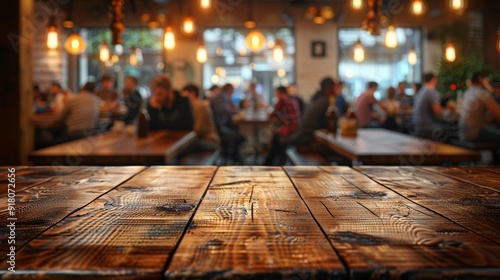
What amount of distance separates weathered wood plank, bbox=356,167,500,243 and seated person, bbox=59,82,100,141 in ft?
15.3

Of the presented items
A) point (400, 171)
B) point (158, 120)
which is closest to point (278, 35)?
point (158, 120)

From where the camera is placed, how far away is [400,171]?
1.96 metres

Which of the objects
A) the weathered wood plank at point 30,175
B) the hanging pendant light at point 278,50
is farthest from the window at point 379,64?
the weathered wood plank at point 30,175

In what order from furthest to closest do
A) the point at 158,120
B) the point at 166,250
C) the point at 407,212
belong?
the point at 158,120, the point at 407,212, the point at 166,250

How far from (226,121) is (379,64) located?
5.47 m

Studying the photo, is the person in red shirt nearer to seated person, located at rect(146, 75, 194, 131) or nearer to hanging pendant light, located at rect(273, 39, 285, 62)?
seated person, located at rect(146, 75, 194, 131)

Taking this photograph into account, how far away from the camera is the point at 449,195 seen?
4.67ft

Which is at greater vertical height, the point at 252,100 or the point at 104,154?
the point at 252,100

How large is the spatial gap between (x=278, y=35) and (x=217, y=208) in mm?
11262

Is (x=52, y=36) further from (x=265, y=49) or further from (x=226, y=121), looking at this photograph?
(x=265, y=49)

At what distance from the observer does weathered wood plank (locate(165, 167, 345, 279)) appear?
77 cm

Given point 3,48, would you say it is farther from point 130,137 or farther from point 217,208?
point 217,208

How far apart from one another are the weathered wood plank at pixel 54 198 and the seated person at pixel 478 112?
5.04 metres

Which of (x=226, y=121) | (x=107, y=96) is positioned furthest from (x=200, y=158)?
(x=107, y=96)
